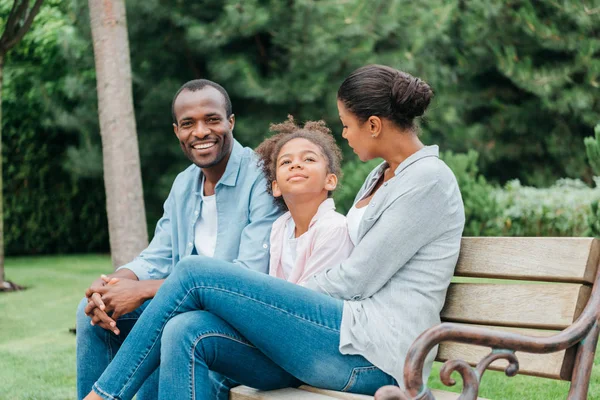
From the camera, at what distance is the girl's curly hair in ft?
9.91

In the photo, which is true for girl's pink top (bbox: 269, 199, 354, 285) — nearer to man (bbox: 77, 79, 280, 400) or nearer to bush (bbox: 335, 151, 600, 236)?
man (bbox: 77, 79, 280, 400)

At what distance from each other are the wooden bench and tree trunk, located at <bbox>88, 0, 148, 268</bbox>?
11.2 ft

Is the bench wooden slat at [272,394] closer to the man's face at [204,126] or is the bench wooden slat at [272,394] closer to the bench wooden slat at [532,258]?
the bench wooden slat at [532,258]

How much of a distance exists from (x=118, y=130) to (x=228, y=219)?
284 cm

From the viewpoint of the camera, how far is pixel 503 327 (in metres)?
2.53

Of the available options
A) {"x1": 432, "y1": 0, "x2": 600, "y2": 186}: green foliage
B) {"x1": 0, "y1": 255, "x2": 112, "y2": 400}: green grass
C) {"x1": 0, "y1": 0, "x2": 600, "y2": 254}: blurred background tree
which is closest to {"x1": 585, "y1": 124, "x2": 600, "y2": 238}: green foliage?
{"x1": 0, "y1": 0, "x2": 600, "y2": 254}: blurred background tree

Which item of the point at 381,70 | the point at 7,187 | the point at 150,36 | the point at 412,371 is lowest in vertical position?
the point at 7,187

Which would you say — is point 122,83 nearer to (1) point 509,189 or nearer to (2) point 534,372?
(2) point 534,372

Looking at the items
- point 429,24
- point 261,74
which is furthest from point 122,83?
point 429,24

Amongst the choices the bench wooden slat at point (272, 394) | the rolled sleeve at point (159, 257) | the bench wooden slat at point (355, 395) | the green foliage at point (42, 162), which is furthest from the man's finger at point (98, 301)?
the green foliage at point (42, 162)

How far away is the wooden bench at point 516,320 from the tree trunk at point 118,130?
11.2 feet

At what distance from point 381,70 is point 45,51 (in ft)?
40.6

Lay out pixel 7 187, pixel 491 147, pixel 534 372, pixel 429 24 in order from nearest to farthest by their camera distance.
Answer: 1. pixel 534 372
2. pixel 429 24
3. pixel 7 187
4. pixel 491 147

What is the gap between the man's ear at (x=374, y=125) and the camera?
263cm
